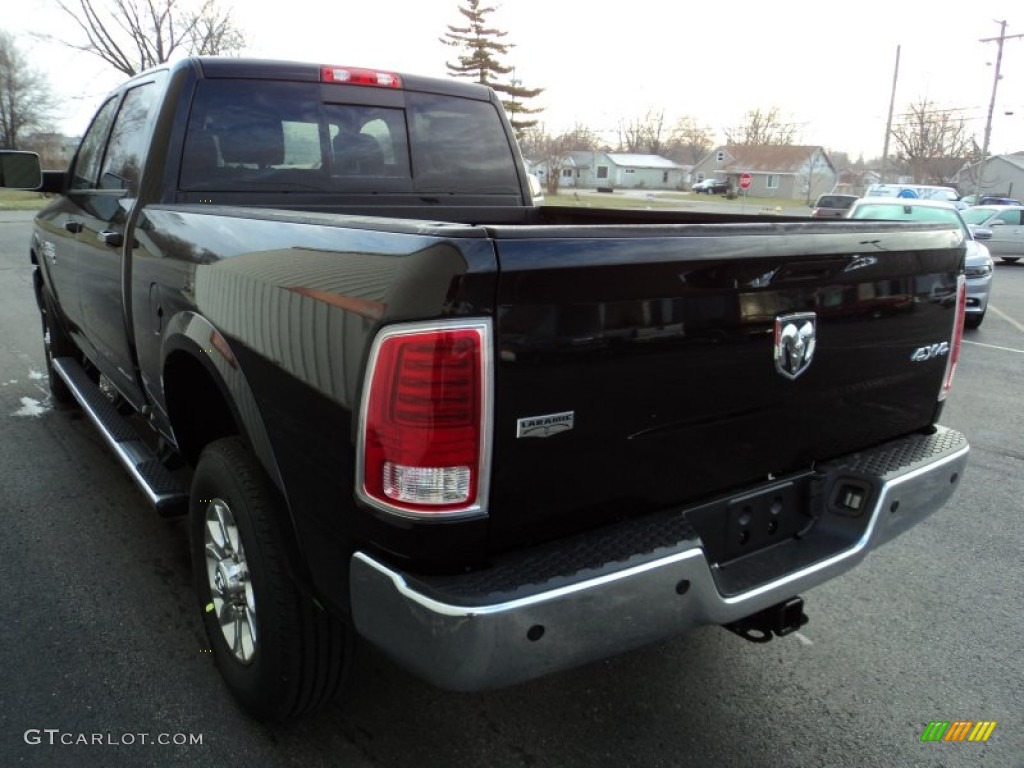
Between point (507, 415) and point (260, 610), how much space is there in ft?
3.45

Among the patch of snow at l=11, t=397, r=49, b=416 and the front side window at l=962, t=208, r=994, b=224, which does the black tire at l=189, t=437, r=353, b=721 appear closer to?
the patch of snow at l=11, t=397, r=49, b=416

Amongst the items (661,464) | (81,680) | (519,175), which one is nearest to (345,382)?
(661,464)

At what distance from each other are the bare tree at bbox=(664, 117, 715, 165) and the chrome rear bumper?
113 metres

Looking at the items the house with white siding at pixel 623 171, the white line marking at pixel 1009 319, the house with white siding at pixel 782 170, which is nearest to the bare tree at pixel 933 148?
the house with white siding at pixel 782 170

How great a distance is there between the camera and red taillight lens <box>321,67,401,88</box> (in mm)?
3639

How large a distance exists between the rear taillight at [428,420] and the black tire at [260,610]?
603mm

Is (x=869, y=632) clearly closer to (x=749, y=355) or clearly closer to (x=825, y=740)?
(x=825, y=740)

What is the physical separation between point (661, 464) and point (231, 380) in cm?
127

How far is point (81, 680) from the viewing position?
2.67 m

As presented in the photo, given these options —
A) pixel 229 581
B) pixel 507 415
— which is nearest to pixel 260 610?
Result: pixel 229 581

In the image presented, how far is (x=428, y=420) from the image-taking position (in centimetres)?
166

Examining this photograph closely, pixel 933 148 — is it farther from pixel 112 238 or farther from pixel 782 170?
pixel 112 238

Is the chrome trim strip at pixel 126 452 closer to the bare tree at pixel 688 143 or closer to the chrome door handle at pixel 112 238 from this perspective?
the chrome door handle at pixel 112 238

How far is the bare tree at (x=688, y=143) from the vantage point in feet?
352
